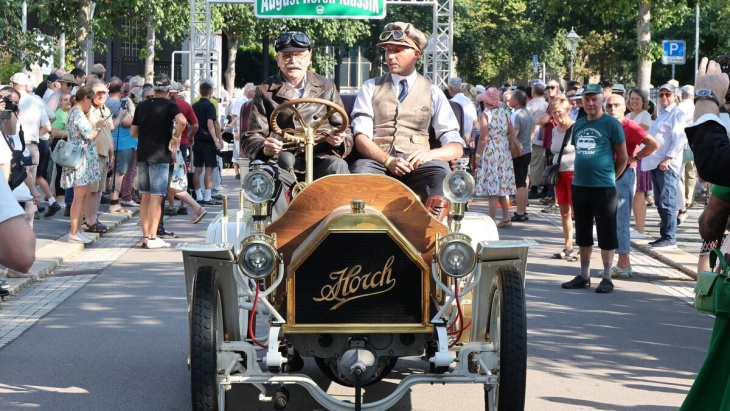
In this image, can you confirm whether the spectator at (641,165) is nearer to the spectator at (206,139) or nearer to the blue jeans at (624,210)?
the blue jeans at (624,210)

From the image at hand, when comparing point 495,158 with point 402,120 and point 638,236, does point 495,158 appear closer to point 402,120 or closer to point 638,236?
point 638,236

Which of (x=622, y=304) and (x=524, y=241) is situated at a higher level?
(x=524, y=241)

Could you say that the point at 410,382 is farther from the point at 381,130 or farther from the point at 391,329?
the point at 381,130

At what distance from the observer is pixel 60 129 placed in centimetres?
1571

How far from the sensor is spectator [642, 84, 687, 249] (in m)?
13.2

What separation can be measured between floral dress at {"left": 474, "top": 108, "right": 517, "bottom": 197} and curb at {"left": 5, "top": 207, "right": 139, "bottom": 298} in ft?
17.7

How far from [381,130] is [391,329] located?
2252mm

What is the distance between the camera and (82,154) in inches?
524

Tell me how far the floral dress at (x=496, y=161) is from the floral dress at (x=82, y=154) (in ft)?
17.9

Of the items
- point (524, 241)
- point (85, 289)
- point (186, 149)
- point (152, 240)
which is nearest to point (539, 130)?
point (186, 149)

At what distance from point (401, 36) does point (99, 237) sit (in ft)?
25.8

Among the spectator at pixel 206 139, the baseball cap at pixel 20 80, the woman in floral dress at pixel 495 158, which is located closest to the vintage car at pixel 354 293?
the baseball cap at pixel 20 80

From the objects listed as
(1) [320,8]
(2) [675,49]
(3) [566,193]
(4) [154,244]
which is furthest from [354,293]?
(2) [675,49]

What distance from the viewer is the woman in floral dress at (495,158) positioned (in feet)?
50.2
